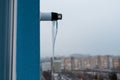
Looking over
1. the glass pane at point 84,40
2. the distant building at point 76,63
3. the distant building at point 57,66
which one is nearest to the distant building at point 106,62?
the glass pane at point 84,40

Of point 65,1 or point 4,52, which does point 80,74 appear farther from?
point 4,52

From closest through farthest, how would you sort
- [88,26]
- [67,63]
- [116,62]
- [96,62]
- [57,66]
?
1. [57,66]
2. [67,63]
3. [96,62]
4. [116,62]
5. [88,26]

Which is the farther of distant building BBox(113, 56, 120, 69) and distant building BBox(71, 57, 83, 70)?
distant building BBox(113, 56, 120, 69)

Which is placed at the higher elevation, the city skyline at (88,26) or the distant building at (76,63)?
the city skyline at (88,26)

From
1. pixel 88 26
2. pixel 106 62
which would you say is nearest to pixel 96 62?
pixel 106 62

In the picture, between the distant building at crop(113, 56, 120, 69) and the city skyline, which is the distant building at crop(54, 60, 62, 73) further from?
the distant building at crop(113, 56, 120, 69)

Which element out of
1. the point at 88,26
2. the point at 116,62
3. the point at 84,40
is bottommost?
the point at 116,62

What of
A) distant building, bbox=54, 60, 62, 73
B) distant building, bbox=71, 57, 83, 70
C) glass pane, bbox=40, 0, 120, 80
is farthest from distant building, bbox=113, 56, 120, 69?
distant building, bbox=54, 60, 62, 73

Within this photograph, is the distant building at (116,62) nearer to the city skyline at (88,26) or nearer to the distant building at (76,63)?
the city skyline at (88,26)

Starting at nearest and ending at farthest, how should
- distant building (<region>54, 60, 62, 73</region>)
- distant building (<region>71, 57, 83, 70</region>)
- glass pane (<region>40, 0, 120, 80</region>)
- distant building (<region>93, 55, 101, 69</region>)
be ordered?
distant building (<region>54, 60, 62, 73</region>), glass pane (<region>40, 0, 120, 80</region>), distant building (<region>71, 57, 83, 70</region>), distant building (<region>93, 55, 101, 69</region>)

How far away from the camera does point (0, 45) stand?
88cm

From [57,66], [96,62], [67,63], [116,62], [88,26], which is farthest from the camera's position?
[88,26]

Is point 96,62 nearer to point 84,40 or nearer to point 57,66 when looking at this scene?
point 84,40

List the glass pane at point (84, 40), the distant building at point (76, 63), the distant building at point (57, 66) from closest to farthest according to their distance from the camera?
the distant building at point (57, 66) < the glass pane at point (84, 40) < the distant building at point (76, 63)
